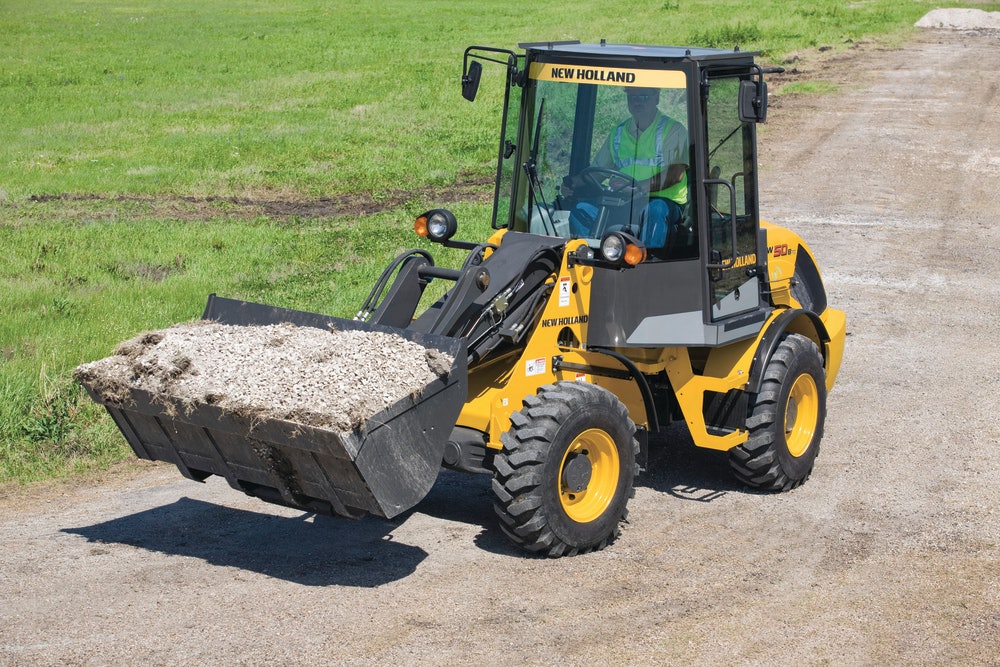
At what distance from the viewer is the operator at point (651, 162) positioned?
26.2 feet

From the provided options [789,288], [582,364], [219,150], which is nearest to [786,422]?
[789,288]

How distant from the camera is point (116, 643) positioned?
20.8ft

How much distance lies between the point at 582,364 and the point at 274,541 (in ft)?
7.24

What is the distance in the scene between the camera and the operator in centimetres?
800

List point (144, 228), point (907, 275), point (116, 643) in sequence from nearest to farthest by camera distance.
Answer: point (116, 643)
point (907, 275)
point (144, 228)

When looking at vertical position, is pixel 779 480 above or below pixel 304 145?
below

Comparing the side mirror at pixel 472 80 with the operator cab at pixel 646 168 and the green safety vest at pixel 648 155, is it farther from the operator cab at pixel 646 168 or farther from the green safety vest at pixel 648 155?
the green safety vest at pixel 648 155

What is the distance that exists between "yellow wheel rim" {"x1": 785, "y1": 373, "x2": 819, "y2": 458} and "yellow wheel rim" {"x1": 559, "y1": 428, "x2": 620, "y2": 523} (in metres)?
1.90

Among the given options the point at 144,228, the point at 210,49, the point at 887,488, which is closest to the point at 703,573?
the point at 887,488

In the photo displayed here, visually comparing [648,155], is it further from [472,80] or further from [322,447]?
[322,447]

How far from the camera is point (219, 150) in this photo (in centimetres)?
2342

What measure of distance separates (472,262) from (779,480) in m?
2.81

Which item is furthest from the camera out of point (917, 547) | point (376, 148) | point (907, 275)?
point (376, 148)

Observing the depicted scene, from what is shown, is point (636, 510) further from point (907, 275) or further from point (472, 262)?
point (907, 275)
